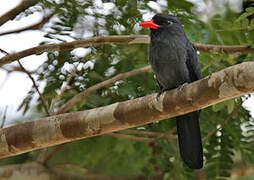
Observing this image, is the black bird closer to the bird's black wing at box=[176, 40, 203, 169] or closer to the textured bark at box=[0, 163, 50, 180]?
the bird's black wing at box=[176, 40, 203, 169]

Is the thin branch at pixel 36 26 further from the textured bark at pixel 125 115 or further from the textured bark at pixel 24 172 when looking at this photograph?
the textured bark at pixel 24 172

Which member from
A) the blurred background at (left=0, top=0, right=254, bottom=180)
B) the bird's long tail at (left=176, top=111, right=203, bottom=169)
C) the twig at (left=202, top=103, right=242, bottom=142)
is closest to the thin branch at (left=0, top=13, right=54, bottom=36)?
the blurred background at (left=0, top=0, right=254, bottom=180)

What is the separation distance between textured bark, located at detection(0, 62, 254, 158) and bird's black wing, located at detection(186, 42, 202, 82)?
751 millimetres

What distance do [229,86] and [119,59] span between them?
6.70 ft

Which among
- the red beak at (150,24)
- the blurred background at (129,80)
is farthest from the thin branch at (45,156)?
the red beak at (150,24)

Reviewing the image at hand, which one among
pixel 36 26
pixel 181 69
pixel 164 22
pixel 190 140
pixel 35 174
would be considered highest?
pixel 164 22

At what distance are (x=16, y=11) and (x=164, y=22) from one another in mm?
1365

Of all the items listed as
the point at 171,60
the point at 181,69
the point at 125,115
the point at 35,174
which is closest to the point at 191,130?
the point at 181,69

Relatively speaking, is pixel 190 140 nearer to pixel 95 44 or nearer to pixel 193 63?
pixel 193 63

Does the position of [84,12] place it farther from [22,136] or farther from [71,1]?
[22,136]

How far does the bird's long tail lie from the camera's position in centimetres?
318

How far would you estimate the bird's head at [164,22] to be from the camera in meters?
3.38

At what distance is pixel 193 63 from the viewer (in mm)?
3262

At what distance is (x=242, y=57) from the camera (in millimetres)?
3340
